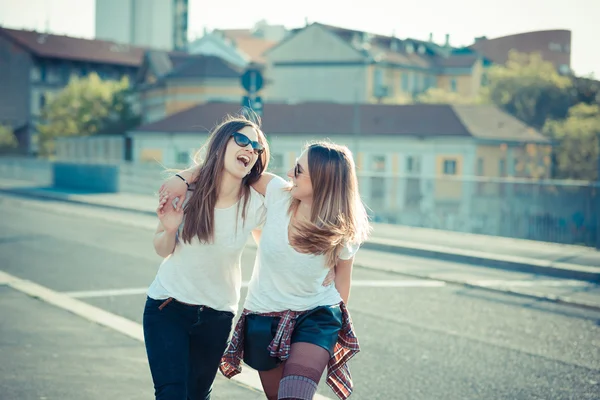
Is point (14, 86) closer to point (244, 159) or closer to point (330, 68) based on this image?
A: point (330, 68)

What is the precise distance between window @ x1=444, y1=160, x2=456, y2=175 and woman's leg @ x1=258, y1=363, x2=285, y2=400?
56292mm

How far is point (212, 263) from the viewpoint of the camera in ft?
12.1

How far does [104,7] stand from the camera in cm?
12162

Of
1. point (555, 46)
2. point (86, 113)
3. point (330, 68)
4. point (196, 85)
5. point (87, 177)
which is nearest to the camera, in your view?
point (87, 177)

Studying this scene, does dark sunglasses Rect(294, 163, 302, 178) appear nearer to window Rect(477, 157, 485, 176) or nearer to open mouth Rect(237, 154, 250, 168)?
open mouth Rect(237, 154, 250, 168)

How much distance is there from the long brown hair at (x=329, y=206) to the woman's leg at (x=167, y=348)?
0.62m

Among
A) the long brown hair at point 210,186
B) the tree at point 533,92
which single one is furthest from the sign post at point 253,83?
the tree at point 533,92

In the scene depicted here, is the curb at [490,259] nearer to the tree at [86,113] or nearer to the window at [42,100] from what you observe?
the tree at [86,113]

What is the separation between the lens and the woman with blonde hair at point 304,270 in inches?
138

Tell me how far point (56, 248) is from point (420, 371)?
338 inches

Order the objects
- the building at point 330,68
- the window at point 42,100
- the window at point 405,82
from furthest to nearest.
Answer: the window at point 42,100 → the window at point 405,82 → the building at point 330,68

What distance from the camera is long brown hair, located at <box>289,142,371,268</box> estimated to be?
353 cm

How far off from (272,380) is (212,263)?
1.85 feet

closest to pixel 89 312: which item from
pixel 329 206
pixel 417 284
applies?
pixel 417 284
